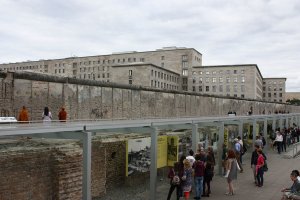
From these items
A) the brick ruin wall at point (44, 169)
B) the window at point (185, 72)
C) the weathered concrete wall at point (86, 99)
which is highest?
the window at point (185, 72)

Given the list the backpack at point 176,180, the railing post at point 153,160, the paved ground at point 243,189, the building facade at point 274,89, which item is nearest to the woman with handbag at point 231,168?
the paved ground at point 243,189

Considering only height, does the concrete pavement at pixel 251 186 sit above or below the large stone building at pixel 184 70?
below

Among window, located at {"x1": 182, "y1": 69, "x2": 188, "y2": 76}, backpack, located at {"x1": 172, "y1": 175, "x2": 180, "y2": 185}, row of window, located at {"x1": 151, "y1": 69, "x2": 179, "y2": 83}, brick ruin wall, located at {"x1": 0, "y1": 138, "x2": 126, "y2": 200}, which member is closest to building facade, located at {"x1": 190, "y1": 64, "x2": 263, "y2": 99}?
window, located at {"x1": 182, "y1": 69, "x2": 188, "y2": 76}

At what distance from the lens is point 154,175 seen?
367 inches

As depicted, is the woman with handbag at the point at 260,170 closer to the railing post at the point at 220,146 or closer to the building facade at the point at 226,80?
the railing post at the point at 220,146

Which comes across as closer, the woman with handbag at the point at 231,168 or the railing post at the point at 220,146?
the woman with handbag at the point at 231,168

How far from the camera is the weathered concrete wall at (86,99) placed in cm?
1063

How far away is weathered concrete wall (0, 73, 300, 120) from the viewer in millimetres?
10633

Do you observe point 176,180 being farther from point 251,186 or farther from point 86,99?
point 86,99

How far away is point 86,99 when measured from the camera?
44.9 feet

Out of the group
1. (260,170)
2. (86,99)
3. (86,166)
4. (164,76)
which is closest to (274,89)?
(164,76)

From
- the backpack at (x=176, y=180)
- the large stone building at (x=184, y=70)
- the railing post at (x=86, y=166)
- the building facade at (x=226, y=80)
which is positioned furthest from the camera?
the building facade at (x=226, y=80)

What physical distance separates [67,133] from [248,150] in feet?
48.2

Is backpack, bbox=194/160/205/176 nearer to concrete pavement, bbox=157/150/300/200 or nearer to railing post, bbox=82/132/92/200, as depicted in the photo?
concrete pavement, bbox=157/150/300/200
